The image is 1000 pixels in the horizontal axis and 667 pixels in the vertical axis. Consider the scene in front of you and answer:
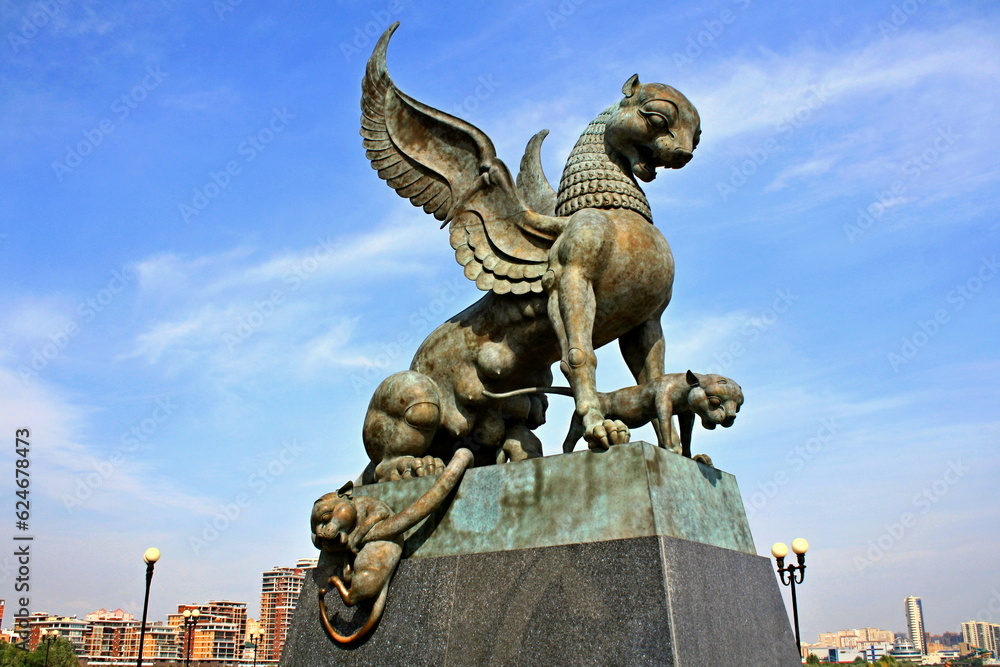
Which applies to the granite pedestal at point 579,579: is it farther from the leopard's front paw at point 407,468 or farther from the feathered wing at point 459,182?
the feathered wing at point 459,182

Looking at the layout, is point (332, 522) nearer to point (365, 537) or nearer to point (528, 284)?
point (365, 537)

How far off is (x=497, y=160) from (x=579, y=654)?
139 inches

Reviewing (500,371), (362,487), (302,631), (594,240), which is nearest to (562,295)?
(594,240)

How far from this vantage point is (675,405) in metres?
4.81

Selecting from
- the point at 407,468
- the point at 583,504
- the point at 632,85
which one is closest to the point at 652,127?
the point at 632,85

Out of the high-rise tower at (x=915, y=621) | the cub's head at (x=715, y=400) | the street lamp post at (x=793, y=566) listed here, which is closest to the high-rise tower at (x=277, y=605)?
the street lamp post at (x=793, y=566)

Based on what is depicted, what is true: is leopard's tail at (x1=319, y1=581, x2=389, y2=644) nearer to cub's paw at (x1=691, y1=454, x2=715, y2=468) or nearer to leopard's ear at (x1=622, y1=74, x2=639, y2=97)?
cub's paw at (x1=691, y1=454, x2=715, y2=468)

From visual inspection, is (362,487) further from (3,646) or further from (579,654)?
(3,646)

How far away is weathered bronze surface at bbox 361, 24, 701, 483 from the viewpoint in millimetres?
5164

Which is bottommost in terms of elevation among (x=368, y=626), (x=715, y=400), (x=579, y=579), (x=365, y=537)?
(x=368, y=626)

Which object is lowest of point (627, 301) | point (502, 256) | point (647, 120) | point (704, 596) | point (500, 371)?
point (704, 596)

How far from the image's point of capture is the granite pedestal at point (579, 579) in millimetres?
3826

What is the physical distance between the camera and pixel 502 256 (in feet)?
18.2

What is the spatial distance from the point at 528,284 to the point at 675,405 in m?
1.29
